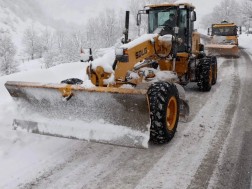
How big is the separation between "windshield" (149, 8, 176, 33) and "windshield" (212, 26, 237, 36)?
45.9ft

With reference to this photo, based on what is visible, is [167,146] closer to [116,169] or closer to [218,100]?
[116,169]

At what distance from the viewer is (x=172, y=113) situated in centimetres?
535

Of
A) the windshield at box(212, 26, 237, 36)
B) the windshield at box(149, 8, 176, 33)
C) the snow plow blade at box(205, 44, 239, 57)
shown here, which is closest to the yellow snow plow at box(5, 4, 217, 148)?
the windshield at box(149, 8, 176, 33)

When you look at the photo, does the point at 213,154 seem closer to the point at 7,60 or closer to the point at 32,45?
the point at 7,60

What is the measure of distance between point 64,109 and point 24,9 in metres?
151

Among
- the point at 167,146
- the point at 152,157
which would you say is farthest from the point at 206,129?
the point at 152,157

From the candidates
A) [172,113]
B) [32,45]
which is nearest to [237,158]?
[172,113]

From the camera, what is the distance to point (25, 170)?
4391 mm

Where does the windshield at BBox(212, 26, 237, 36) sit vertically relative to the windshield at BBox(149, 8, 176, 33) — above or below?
below

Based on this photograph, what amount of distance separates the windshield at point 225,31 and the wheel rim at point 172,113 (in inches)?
677

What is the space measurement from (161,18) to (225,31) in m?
14.3

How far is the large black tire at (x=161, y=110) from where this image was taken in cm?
475

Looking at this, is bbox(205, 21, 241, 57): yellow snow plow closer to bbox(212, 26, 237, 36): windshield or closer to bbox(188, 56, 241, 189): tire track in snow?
bbox(212, 26, 237, 36): windshield

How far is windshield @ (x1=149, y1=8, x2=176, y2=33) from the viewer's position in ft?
26.6
